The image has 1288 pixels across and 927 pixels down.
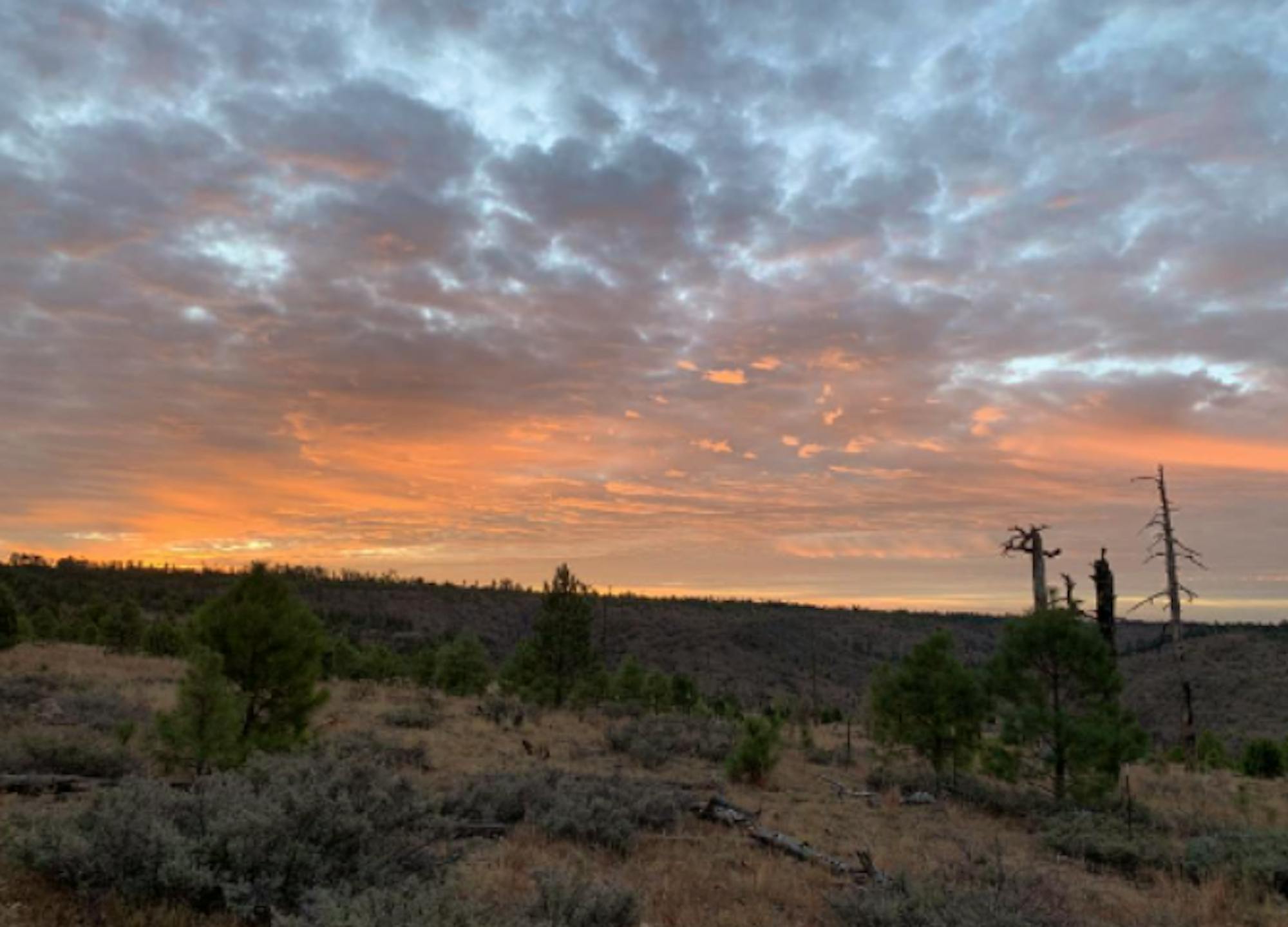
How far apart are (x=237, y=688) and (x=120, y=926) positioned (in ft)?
32.8

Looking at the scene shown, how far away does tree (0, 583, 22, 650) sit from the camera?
28984 mm

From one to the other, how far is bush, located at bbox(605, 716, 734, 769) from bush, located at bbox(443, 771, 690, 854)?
6819 millimetres

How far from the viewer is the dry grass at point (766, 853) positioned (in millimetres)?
7664

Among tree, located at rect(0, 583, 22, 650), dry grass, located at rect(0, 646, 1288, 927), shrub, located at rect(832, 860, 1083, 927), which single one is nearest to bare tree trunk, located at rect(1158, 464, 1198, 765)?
dry grass, located at rect(0, 646, 1288, 927)

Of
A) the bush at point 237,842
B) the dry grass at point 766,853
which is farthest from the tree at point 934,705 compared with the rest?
the bush at point 237,842

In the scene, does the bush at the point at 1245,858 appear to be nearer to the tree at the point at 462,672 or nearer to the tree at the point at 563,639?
the tree at the point at 563,639

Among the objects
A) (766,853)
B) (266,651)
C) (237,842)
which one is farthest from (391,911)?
(266,651)

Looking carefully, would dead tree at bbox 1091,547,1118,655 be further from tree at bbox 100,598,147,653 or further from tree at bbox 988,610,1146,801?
tree at bbox 100,598,147,653

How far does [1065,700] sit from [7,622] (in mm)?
34249

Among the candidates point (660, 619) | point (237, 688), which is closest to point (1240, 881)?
point (237, 688)

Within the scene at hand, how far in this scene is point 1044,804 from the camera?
16469mm

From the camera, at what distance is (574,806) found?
10797 millimetres

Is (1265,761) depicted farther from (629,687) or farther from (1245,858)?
(629,687)

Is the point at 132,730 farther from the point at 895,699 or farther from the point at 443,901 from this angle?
the point at 895,699
